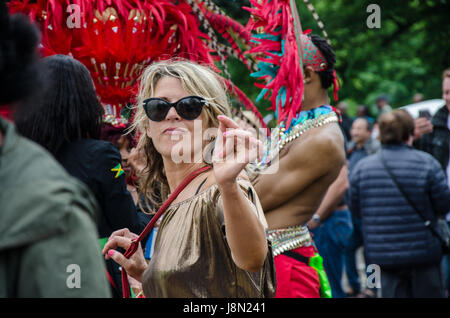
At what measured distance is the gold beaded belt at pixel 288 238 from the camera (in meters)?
3.29

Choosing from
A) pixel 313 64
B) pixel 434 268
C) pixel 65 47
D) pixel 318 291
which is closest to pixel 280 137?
pixel 313 64

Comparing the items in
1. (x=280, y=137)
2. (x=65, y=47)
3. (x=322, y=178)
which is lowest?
(x=322, y=178)

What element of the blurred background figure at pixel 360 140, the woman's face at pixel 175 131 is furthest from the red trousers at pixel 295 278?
the blurred background figure at pixel 360 140

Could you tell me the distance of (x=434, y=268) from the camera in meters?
4.89

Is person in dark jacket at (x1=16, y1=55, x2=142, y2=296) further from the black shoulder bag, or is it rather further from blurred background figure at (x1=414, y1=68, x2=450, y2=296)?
blurred background figure at (x1=414, y1=68, x2=450, y2=296)

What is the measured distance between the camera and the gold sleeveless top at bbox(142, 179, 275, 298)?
1.82 metres

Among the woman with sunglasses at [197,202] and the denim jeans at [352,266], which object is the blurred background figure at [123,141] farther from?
the denim jeans at [352,266]

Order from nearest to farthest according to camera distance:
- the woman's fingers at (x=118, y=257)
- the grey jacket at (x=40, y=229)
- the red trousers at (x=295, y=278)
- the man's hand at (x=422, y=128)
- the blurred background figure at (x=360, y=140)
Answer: the grey jacket at (x=40, y=229), the woman's fingers at (x=118, y=257), the red trousers at (x=295, y=278), the man's hand at (x=422, y=128), the blurred background figure at (x=360, y=140)

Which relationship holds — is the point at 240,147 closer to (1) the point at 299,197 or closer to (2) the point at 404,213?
(1) the point at 299,197

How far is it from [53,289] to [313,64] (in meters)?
2.88

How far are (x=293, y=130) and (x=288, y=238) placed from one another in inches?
24.5

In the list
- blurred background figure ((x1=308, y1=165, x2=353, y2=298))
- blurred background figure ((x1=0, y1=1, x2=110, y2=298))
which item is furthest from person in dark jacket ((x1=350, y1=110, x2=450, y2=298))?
blurred background figure ((x1=0, y1=1, x2=110, y2=298))

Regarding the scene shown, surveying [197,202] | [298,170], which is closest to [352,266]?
[298,170]
